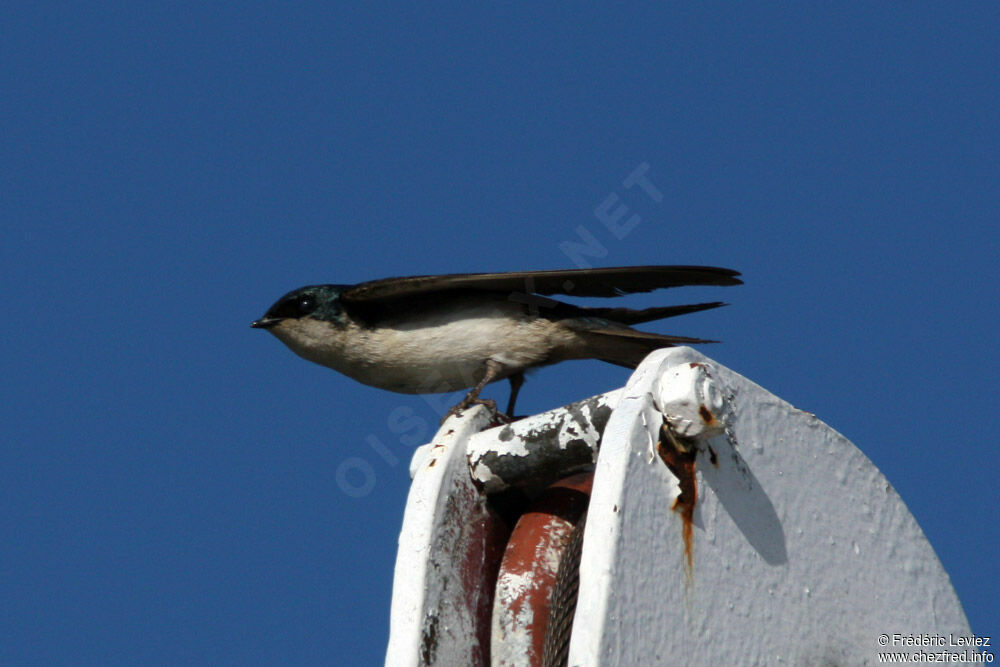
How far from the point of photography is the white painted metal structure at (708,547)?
7.25ft

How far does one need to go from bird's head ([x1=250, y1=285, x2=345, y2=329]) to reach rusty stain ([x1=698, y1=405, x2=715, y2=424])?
11.4ft

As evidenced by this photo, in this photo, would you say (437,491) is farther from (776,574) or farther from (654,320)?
(654,320)

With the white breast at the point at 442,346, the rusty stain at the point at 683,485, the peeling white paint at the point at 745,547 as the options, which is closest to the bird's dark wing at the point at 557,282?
the white breast at the point at 442,346

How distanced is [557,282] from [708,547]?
7.93 ft

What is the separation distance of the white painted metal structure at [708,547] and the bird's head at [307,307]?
2733 mm

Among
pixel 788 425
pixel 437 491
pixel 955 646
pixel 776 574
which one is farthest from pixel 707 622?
pixel 955 646

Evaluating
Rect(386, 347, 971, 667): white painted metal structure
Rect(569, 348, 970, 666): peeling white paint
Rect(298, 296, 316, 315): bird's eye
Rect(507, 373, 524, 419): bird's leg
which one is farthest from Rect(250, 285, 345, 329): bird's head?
Rect(569, 348, 970, 666): peeling white paint

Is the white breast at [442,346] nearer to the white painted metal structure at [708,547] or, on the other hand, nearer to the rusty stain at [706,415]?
the white painted metal structure at [708,547]

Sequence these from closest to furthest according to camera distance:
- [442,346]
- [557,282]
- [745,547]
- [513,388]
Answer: [745,547]
[557,282]
[442,346]
[513,388]

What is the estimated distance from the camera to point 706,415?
2316 millimetres

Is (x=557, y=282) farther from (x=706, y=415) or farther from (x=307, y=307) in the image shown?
(x=706, y=415)

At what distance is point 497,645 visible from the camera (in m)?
2.70

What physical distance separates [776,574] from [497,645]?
64 centimetres

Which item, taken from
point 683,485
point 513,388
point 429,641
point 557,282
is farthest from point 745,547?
point 513,388
